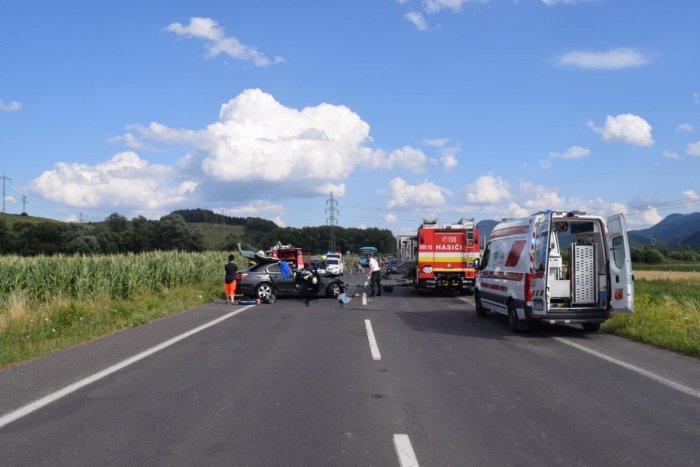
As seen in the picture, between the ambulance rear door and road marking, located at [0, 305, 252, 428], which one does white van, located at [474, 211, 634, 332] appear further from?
road marking, located at [0, 305, 252, 428]

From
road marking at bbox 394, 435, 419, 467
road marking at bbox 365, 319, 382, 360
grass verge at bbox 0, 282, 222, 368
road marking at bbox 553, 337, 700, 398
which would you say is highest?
grass verge at bbox 0, 282, 222, 368

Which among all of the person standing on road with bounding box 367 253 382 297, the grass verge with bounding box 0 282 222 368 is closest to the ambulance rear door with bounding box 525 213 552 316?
the grass verge with bounding box 0 282 222 368

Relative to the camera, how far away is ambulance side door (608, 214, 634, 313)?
12180 mm

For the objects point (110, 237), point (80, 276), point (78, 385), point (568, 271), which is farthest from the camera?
point (110, 237)

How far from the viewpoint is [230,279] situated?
20953 mm

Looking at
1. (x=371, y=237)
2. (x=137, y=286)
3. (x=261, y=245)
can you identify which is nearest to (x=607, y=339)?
(x=137, y=286)

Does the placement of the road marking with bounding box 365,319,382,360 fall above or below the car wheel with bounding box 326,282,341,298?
below

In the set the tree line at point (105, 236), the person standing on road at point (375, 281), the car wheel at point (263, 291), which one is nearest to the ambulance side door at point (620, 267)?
the person standing on road at point (375, 281)

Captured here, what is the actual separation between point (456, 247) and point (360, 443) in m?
20.3

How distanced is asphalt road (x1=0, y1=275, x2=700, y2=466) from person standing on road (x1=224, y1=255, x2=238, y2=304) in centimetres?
872

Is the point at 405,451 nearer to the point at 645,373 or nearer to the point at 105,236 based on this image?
the point at 645,373

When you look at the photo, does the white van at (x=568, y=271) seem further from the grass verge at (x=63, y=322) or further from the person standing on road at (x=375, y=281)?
the person standing on road at (x=375, y=281)

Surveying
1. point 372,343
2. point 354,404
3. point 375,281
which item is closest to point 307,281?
point 375,281

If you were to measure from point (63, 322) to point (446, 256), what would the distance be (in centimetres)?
1544
